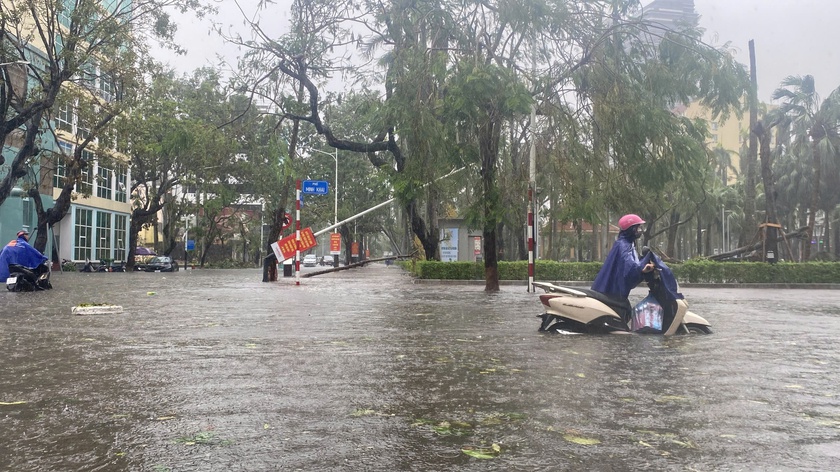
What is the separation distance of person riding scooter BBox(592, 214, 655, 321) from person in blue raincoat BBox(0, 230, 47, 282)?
16.1m

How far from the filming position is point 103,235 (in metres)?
55.8

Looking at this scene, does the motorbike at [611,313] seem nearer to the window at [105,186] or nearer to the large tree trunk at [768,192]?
the large tree trunk at [768,192]

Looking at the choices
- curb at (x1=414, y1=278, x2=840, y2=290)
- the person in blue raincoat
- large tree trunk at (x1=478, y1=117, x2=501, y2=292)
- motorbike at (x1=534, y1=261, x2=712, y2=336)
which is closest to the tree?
the person in blue raincoat

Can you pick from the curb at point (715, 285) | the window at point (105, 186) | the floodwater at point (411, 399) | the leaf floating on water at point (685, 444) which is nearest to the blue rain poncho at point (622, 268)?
the floodwater at point (411, 399)

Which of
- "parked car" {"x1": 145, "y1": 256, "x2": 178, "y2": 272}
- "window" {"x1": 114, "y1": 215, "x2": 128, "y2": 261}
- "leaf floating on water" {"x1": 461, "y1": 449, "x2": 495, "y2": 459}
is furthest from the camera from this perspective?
"window" {"x1": 114, "y1": 215, "x2": 128, "y2": 261}

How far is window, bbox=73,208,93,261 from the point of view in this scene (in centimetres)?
5072

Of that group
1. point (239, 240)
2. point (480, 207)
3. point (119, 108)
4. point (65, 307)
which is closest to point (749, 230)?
point (480, 207)

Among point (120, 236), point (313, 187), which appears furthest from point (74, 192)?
point (313, 187)

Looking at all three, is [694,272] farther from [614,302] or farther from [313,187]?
[614,302]

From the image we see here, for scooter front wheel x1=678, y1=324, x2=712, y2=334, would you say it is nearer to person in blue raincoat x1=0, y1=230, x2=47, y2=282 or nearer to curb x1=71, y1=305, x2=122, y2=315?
curb x1=71, y1=305, x2=122, y2=315

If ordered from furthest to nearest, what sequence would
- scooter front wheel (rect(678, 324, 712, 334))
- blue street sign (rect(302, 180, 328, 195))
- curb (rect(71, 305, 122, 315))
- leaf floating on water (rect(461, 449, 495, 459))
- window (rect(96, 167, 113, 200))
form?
window (rect(96, 167, 113, 200)) → blue street sign (rect(302, 180, 328, 195)) → curb (rect(71, 305, 122, 315)) → scooter front wheel (rect(678, 324, 712, 334)) → leaf floating on water (rect(461, 449, 495, 459))

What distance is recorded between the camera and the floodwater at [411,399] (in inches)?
156

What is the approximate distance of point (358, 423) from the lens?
4.67 m

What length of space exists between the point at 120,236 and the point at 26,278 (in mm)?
41728
